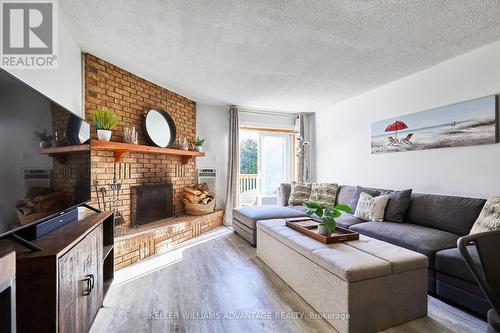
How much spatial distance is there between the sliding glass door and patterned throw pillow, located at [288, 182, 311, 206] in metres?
0.93

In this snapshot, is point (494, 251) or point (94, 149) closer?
point (494, 251)

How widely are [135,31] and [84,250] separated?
1871mm

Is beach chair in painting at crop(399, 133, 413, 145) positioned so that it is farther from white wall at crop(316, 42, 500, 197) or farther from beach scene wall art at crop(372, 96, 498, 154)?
white wall at crop(316, 42, 500, 197)

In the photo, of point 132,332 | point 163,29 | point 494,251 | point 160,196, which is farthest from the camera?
point 160,196

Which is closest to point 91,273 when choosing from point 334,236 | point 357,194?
point 334,236

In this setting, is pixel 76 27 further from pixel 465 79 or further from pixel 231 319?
pixel 465 79

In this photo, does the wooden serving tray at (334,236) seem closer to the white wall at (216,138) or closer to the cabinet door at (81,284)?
the cabinet door at (81,284)

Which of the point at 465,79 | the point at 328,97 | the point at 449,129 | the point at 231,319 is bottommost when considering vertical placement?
the point at 231,319

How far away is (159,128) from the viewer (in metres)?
3.68

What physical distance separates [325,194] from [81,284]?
352 cm

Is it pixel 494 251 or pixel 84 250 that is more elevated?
pixel 494 251

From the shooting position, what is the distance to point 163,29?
210 cm

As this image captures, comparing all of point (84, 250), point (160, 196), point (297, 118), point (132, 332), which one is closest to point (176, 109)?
point (160, 196)

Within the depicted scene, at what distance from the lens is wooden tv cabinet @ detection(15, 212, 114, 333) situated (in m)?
1.02
